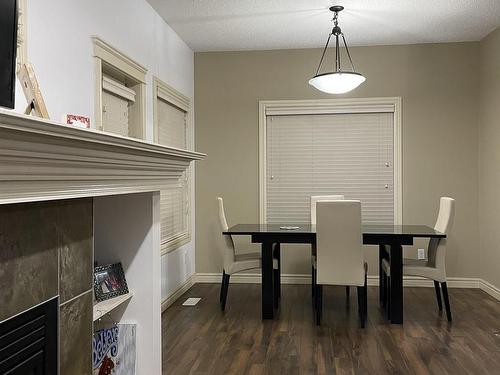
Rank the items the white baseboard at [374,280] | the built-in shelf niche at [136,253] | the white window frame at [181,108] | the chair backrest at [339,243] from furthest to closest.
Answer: the white baseboard at [374,280] < the white window frame at [181,108] < the chair backrest at [339,243] < the built-in shelf niche at [136,253]

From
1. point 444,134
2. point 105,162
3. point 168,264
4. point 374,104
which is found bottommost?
point 168,264

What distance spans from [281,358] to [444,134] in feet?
11.0

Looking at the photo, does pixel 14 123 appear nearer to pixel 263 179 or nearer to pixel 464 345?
pixel 464 345

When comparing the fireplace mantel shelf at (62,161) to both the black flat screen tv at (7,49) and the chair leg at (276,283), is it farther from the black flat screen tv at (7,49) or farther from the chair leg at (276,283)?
the chair leg at (276,283)

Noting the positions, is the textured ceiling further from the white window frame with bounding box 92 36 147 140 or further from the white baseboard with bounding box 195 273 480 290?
the white baseboard with bounding box 195 273 480 290

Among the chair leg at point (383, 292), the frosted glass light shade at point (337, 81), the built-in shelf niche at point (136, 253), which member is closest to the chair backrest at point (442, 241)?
the chair leg at point (383, 292)

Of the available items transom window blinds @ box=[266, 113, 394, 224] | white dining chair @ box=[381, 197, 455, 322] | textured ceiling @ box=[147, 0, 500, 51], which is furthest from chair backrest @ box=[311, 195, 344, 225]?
textured ceiling @ box=[147, 0, 500, 51]

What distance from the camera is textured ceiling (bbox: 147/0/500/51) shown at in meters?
4.02

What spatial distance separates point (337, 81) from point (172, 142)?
1789 mm

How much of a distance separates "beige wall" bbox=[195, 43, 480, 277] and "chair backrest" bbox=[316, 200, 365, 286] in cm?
162

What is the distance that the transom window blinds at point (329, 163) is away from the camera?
5281 millimetres

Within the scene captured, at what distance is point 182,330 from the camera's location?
369 cm

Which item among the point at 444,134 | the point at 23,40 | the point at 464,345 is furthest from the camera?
the point at 444,134

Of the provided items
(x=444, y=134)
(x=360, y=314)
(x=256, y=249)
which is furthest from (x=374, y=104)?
(x=360, y=314)
